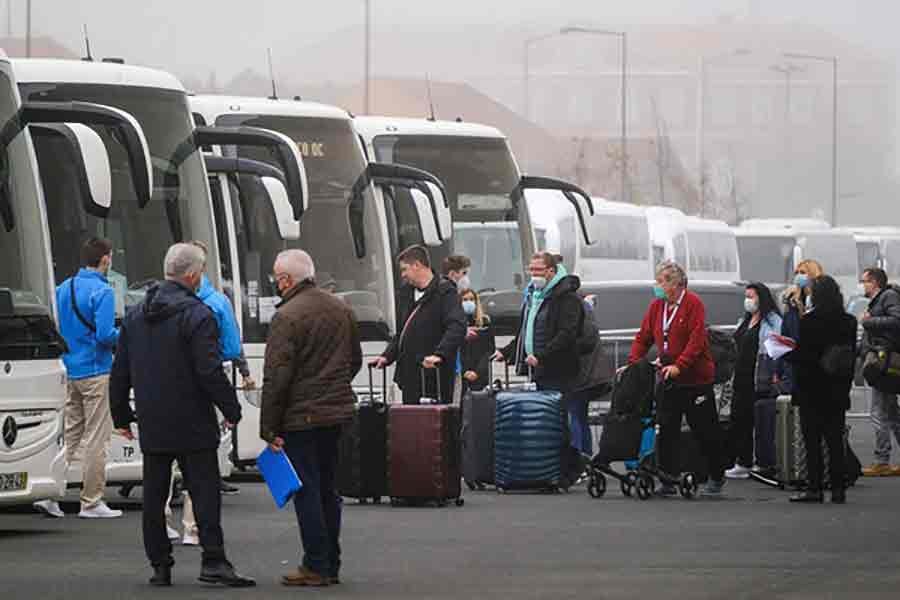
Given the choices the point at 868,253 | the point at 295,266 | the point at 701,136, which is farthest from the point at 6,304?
the point at 701,136

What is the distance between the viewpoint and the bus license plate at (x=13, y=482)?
16.7 meters

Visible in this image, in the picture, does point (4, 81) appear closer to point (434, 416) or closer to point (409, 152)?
point (434, 416)

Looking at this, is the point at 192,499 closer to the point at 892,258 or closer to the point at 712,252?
the point at 712,252

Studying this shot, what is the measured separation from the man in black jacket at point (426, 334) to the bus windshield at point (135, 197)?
1.45 metres

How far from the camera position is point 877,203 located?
13862 centimetres

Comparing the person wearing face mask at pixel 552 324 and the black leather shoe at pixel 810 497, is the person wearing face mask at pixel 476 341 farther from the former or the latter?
the black leather shoe at pixel 810 497

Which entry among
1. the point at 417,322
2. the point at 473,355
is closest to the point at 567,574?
the point at 417,322

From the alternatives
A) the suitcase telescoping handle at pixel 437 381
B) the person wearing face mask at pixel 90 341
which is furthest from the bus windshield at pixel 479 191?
the person wearing face mask at pixel 90 341

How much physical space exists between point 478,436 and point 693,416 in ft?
6.54

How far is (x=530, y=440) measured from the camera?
71.2 feet

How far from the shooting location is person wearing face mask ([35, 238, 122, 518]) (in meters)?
18.2

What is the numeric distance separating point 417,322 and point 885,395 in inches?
222

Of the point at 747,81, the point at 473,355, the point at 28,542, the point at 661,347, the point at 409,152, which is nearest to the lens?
the point at 28,542

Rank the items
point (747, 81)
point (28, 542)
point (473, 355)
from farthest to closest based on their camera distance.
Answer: point (747, 81), point (473, 355), point (28, 542)
